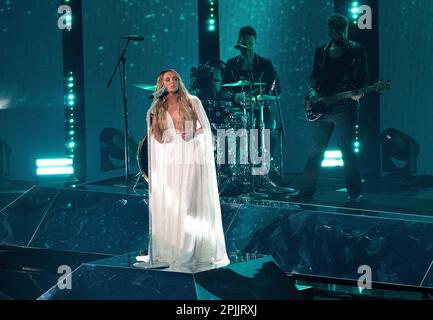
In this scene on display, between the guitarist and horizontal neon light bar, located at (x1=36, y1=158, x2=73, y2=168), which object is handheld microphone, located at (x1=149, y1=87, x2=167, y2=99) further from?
horizontal neon light bar, located at (x1=36, y1=158, x2=73, y2=168)

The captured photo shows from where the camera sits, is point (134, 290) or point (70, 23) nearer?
point (134, 290)

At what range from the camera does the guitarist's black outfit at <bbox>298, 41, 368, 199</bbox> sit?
7223mm

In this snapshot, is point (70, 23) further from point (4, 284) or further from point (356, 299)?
point (356, 299)

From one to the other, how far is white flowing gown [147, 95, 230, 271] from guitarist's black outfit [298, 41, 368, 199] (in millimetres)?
2363

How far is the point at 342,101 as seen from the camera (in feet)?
24.1

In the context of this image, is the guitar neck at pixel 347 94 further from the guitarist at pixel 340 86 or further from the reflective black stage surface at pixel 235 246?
the reflective black stage surface at pixel 235 246

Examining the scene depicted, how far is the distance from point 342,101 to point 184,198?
8.83 ft

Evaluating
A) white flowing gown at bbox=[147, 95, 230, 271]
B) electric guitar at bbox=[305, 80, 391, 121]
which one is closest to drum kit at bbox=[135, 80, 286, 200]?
electric guitar at bbox=[305, 80, 391, 121]

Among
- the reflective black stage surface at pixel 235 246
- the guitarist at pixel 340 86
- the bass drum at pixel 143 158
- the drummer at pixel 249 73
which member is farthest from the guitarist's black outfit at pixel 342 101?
the bass drum at pixel 143 158

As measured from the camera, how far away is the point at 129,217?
7.33 m

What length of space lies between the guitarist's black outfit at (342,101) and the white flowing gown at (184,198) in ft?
7.75

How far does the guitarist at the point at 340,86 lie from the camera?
23.7ft

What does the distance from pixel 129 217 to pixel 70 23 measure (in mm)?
4932

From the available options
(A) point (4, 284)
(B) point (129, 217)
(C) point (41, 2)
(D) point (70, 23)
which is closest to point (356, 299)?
(B) point (129, 217)
